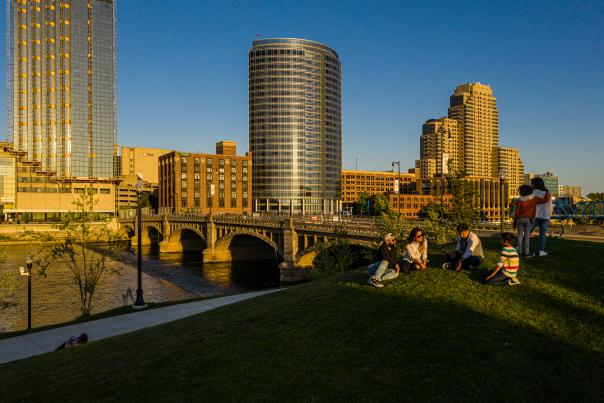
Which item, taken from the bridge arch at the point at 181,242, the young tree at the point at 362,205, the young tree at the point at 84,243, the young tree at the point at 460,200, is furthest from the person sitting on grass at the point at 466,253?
the young tree at the point at 362,205

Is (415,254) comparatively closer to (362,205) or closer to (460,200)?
(460,200)

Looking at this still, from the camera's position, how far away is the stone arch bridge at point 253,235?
48781 mm

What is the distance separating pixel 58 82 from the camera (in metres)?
145

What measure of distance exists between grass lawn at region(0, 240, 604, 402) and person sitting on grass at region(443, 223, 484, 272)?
0.63 metres

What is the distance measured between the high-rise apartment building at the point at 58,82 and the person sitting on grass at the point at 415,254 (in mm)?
154277

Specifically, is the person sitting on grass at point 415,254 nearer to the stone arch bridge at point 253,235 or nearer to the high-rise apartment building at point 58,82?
the stone arch bridge at point 253,235

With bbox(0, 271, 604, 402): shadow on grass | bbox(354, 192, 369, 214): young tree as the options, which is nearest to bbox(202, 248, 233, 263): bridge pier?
bbox(0, 271, 604, 402): shadow on grass

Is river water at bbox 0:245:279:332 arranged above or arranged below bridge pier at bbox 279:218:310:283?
below

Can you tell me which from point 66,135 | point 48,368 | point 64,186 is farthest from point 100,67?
point 48,368

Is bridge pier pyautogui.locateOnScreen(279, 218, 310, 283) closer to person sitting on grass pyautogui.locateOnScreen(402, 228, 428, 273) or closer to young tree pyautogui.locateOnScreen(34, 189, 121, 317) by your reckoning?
young tree pyautogui.locateOnScreen(34, 189, 121, 317)

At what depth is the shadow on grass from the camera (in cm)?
812

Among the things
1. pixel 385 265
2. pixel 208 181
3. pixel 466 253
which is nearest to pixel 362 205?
pixel 208 181

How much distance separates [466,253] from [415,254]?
5.28 ft

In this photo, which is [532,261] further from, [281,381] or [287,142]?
[287,142]
